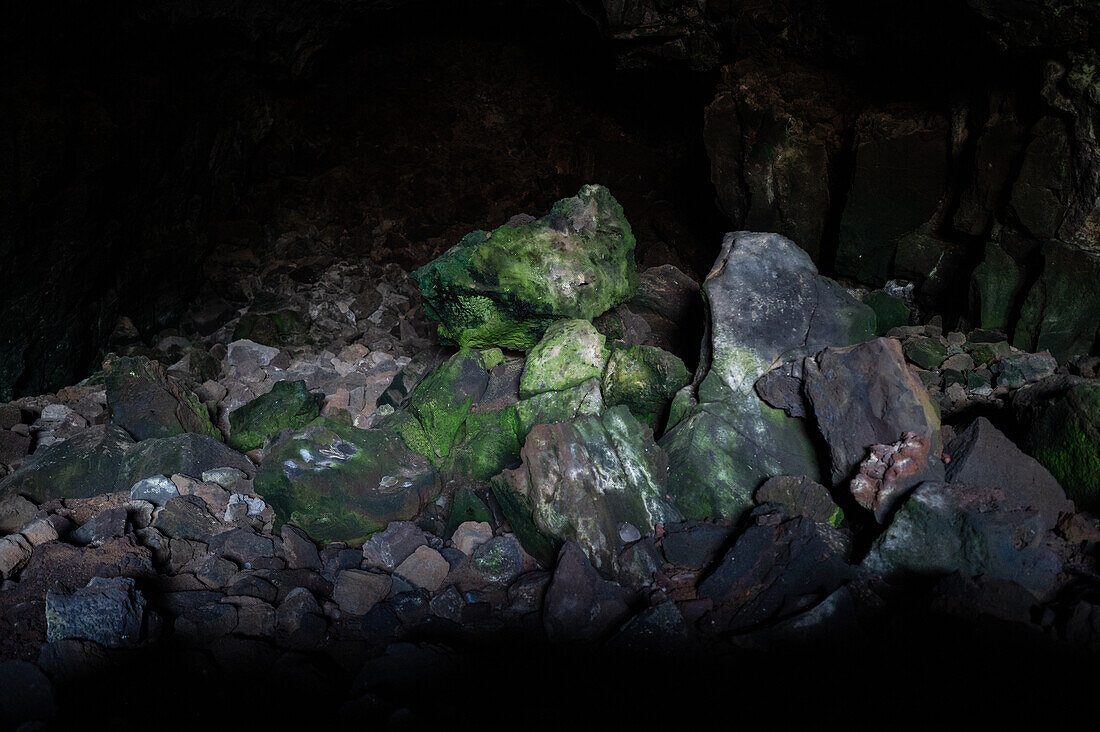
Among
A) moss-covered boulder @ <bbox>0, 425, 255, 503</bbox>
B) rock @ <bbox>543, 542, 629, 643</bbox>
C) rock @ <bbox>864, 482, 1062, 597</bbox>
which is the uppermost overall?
rock @ <bbox>864, 482, 1062, 597</bbox>

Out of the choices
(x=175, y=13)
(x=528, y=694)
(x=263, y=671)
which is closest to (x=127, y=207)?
(x=175, y=13)

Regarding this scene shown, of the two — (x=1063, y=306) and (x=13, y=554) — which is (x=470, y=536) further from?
(x=1063, y=306)

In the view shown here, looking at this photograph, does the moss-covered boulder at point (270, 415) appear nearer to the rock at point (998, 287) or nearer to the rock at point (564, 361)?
the rock at point (564, 361)

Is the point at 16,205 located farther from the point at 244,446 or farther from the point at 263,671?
the point at 263,671

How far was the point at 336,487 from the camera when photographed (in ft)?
8.22

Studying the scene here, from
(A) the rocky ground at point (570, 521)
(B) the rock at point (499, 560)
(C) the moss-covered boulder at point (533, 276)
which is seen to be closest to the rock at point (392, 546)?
(A) the rocky ground at point (570, 521)

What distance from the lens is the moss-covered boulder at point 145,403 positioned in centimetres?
307

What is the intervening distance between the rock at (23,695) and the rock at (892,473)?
2.28 m

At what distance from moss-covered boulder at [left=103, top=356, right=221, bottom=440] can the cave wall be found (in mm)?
1171

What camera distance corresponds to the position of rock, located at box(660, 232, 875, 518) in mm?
2332

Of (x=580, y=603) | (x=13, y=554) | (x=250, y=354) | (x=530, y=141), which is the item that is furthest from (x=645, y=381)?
(x=530, y=141)

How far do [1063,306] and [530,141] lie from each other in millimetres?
4708

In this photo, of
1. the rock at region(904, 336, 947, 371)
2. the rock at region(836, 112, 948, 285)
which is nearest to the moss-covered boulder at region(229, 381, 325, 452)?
the rock at region(904, 336, 947, 371)

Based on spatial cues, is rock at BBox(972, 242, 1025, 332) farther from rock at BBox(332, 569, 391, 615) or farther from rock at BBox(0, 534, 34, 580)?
rock at BBox(0, 534, 34, 580)
